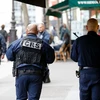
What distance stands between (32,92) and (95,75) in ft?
3.56

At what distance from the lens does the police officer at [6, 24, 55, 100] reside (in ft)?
21.9

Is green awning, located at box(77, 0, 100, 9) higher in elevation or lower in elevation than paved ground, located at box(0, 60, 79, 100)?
higher

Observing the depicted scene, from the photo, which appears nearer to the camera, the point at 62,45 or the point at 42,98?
the point at 42,98

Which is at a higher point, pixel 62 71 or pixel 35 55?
pixel 35 55

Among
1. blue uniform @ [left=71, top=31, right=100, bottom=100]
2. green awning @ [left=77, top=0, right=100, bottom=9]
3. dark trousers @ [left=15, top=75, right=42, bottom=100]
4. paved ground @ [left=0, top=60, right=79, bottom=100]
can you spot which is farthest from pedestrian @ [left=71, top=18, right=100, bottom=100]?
green awning @ [left=77, top=0, right=100, bottom=9]

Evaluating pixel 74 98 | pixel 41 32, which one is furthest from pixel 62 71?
pixel 74 98

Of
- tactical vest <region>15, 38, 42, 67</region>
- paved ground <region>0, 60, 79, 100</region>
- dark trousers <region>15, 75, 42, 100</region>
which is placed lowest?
paved ground <region>0, 60, 79, 100</region>

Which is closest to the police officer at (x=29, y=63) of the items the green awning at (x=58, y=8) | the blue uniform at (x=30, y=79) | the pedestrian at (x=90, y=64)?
the blue uniform at (x=30, y=79)

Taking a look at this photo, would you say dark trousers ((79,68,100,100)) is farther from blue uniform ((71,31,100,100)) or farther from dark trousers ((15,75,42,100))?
dark trousers ((15,75,42,100))

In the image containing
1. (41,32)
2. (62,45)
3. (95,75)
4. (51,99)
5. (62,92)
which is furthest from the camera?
(62,45)

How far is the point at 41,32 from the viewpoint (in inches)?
465

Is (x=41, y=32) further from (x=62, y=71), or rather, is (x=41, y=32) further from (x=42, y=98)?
(x=62, y=71)

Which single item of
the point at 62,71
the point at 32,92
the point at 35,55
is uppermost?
the point at 35,55

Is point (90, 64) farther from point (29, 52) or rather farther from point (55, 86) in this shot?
point (55, 86)
